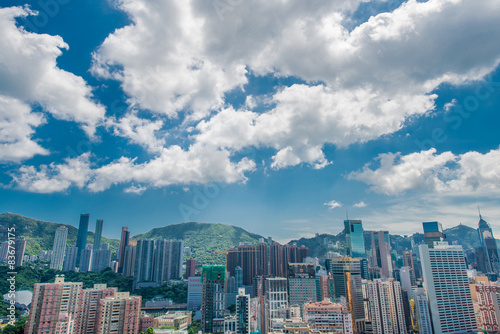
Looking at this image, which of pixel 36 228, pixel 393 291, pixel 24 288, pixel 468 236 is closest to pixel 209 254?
pixel 36 228

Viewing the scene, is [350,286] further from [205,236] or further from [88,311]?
[205,236]

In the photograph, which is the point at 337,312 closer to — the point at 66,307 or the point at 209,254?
the point at 66,307

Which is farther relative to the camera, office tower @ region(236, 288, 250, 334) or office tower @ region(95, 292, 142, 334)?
office tower @ region(236, 288, 250, 334)

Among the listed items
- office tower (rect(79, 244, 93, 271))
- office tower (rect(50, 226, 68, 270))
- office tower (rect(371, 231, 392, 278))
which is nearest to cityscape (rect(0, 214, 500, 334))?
office tower (rect(50, 226, 68, 270))

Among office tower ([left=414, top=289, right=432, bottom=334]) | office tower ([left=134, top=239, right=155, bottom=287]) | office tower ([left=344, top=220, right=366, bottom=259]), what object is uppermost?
office tower ([left=344, top=220, right=366, bottom=259])

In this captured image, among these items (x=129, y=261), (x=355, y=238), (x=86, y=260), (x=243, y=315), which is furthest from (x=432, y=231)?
(x=86, y=260)

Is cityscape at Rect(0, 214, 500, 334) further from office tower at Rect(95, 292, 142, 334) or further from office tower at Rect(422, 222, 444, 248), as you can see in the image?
office tower at Rect(422, 222, 444, 248)
